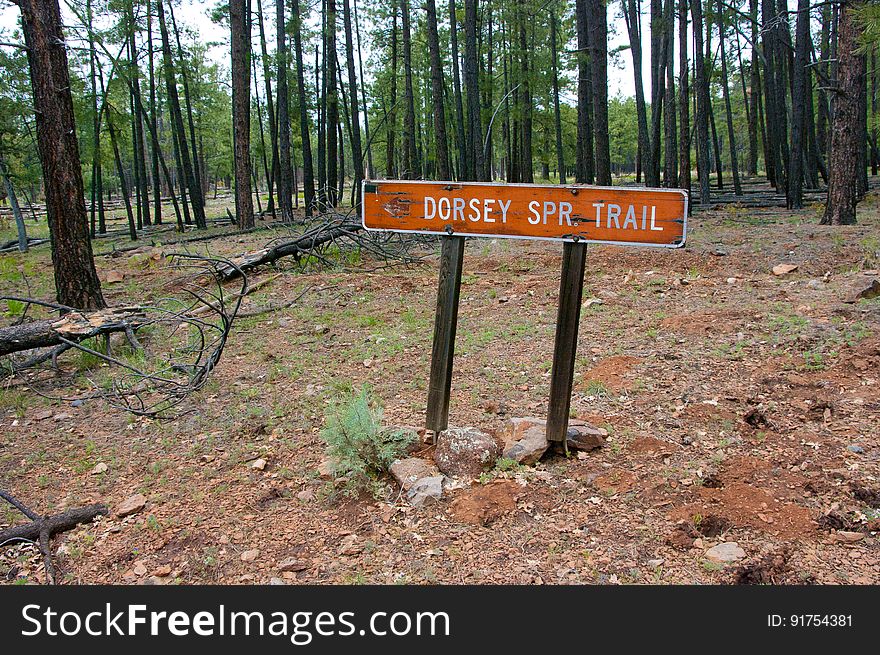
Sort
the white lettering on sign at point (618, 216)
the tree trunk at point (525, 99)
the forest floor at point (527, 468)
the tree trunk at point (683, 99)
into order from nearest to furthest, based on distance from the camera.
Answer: the forest floor at point (527, 468) → the white lettering on sign at point (618, 216) → the tree trunk at point (683, 99) → the tree trunk at point (525, 99)

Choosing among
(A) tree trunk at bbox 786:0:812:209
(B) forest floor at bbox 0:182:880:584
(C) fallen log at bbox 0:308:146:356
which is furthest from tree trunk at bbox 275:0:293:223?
(C) fallen log at bbox 0:308:146:356

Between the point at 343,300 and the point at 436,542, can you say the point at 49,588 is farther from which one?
the point at 343,300

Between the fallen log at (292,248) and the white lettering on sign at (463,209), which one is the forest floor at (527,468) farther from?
the fallen log at (292,248)

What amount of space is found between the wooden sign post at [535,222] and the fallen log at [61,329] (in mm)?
3812

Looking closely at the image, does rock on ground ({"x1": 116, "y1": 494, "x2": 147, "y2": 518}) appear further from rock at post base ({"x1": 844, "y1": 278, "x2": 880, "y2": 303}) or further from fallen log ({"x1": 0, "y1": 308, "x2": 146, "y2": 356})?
rock at post base ({"x1": 844, "y1": 278, "x2": 880, "y2": 303})

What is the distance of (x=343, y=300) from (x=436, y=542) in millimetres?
5726

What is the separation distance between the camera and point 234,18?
14.8 metres

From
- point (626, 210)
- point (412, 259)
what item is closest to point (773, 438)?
point (626, 210)

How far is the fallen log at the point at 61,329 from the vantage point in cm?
591

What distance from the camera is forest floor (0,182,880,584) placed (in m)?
2.95

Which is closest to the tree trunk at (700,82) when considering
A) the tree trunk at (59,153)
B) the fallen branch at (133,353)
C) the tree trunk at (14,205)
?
the tree trunk at (59,153)

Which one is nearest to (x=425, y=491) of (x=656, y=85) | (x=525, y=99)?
(x=525, y=99)

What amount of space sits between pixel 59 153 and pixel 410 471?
6540 mm

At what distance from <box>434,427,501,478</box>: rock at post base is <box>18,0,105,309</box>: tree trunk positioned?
20.2 ft
